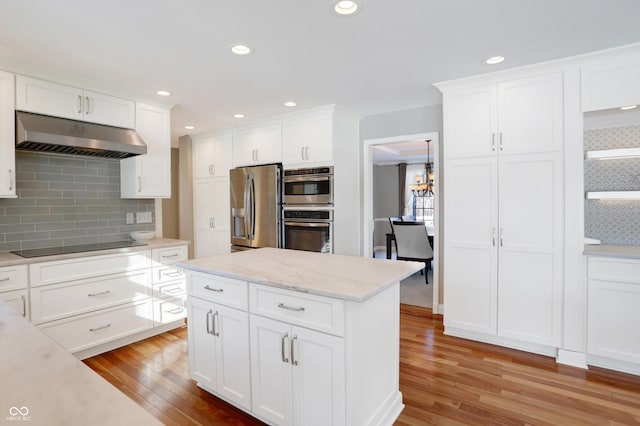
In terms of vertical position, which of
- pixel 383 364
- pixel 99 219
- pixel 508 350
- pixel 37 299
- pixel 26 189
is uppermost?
pixel 26 189

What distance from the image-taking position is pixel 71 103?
9.41 feet

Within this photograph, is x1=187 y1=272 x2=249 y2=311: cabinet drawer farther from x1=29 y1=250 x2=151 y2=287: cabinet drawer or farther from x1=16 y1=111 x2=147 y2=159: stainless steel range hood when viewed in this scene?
x1=16 y1=111 x2=147 y2=159: stainless steel range hood

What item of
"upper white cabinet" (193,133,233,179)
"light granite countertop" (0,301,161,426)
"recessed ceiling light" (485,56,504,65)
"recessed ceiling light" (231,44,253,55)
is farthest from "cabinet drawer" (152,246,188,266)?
"recessed ceiling light" (485,56,504,65)

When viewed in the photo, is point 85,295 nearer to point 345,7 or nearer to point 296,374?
point 296,374

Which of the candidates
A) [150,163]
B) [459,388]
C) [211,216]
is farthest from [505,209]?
[211,216]

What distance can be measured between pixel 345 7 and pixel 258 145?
279 cm

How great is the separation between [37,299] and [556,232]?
4091 millimetres

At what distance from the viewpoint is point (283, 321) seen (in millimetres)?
1713

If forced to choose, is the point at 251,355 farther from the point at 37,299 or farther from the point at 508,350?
the point at 508,350

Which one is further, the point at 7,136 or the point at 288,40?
the point at 7,136

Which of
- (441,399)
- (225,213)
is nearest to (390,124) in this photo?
(225,213)

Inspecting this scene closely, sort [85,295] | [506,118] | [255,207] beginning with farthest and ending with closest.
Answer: [255,207] → [506,118] → [85,295]

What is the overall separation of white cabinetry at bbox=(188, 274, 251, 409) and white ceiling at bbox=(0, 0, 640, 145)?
1596 mm

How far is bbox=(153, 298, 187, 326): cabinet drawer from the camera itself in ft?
10.5
